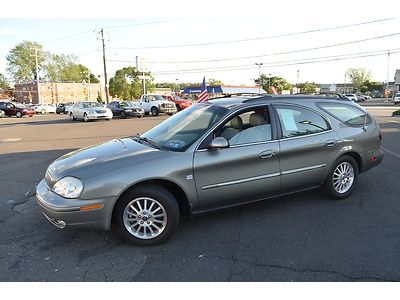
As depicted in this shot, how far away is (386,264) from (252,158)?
5.82ft

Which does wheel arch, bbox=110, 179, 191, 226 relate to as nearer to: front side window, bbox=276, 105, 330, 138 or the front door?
the front door

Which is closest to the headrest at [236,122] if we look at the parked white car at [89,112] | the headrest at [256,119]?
the headrest at [256,119]

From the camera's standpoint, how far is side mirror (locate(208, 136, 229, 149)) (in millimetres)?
3781

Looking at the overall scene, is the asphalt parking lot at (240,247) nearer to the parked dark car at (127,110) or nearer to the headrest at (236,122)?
the headrest at (236,122)

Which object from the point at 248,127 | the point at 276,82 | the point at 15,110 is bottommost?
the point at 248,127

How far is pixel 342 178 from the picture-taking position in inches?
191

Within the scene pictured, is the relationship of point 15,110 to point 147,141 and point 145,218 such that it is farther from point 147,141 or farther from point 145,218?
point 145,218

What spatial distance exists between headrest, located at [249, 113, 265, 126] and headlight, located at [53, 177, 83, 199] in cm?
230

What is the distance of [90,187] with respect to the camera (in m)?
3.34

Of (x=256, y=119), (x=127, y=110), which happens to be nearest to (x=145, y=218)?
(x=256, y=119)

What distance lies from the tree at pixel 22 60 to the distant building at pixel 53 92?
10365 millimetres

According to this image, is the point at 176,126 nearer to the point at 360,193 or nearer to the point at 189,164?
the point at 189,164

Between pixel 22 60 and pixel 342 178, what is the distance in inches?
4271

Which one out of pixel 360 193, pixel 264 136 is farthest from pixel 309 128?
pixel 360 193
